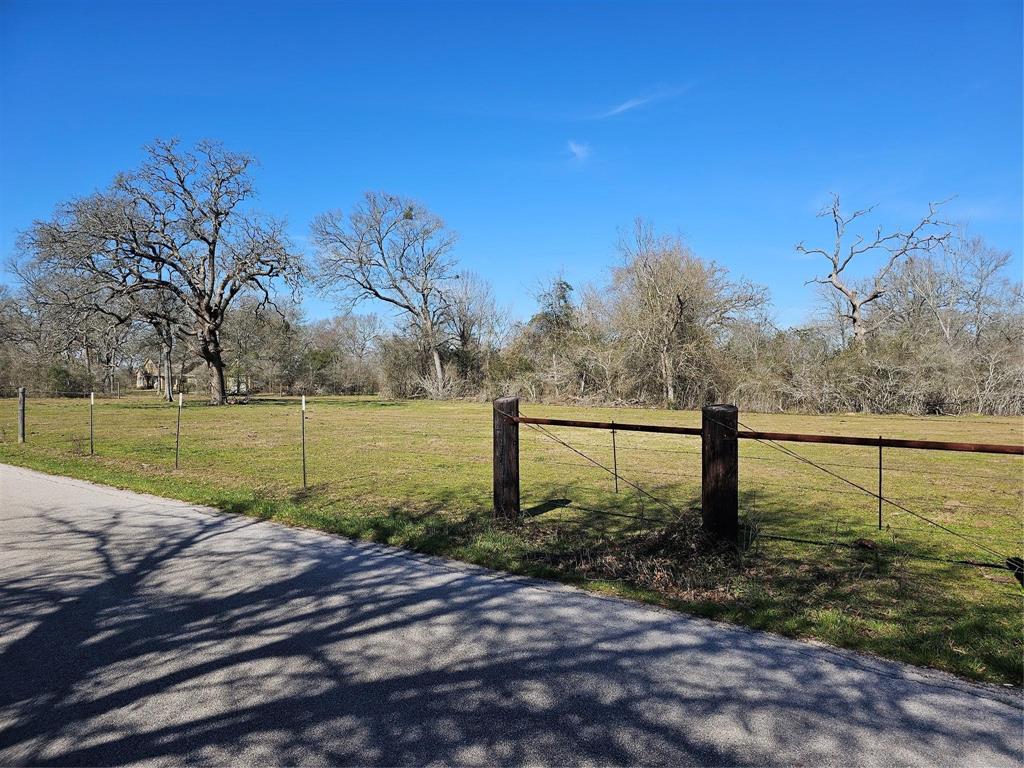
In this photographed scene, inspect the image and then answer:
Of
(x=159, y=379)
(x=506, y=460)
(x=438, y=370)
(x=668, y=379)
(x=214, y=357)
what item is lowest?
(x=506, y=460)

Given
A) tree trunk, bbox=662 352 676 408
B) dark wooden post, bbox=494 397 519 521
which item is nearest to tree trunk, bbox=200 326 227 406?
Answer: tree trunk, bbox=662 352 676 408

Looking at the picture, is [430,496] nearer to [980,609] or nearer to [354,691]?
[354,691]

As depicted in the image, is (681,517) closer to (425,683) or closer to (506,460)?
(506,460)

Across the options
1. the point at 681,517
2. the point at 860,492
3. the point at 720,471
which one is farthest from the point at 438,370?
the point at 720,471

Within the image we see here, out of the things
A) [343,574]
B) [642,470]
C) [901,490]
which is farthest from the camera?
[642,470]

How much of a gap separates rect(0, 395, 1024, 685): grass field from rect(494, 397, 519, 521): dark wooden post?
9.0 inches

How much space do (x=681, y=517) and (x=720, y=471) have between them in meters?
1.49

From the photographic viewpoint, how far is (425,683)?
301cm

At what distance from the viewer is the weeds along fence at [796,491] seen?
4996mm

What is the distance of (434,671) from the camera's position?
3137mm

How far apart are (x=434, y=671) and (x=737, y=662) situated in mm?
1640

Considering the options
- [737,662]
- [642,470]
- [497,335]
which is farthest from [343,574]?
[497,335]

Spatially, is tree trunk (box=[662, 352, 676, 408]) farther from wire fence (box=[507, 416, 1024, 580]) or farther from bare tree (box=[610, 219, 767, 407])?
wire fence (box=[507, 416, 1024, 580])

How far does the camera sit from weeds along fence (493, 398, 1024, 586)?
500cm
